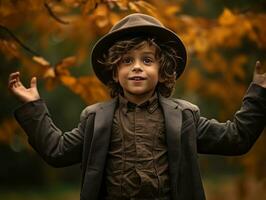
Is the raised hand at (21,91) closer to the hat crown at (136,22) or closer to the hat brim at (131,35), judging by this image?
the hat brim at (131,35)

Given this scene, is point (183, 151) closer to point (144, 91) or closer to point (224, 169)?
point (144, 91)

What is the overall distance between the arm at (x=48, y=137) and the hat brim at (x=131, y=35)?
13.4 inches

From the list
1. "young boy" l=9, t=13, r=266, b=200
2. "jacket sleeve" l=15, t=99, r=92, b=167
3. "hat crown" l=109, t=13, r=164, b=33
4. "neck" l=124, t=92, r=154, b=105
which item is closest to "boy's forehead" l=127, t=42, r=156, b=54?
"young boy" l=9, t=13, r=266, b=200

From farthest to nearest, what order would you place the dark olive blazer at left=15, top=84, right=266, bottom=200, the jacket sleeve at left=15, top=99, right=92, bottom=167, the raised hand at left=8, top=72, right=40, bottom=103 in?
the raised hand at left=8, top=72, right=40, bottom=103, the jacket sleeve at left=15, top=99, right=92, bottom=167, the dark olive blazer at left=15, top=84, right=266, bottom=200

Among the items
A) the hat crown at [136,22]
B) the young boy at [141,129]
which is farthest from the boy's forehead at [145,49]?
the hat crown at [136,22]

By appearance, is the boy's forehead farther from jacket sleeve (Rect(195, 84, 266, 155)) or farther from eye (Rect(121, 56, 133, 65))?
jacket sleeve (Rect(195, 84, 266, 155))

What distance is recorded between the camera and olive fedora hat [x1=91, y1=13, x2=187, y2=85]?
4.18m

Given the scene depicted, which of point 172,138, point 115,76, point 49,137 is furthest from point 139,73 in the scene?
point 49,137

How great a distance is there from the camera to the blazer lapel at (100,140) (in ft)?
13.4

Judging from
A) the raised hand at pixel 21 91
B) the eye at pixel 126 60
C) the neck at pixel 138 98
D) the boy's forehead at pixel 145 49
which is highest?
the boy's forehead at pixel 145 49

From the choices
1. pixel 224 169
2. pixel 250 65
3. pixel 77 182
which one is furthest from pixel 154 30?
pixel 224 169

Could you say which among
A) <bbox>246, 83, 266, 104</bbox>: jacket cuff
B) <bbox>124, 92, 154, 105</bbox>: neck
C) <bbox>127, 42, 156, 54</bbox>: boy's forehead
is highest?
<bbox>127, 42, 156, 54</bbox>: boy's forehead

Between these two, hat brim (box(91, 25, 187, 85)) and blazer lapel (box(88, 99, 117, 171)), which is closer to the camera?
blazer lapel (box(88, 99, 117, 171))

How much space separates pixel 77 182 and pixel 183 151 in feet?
50.3
